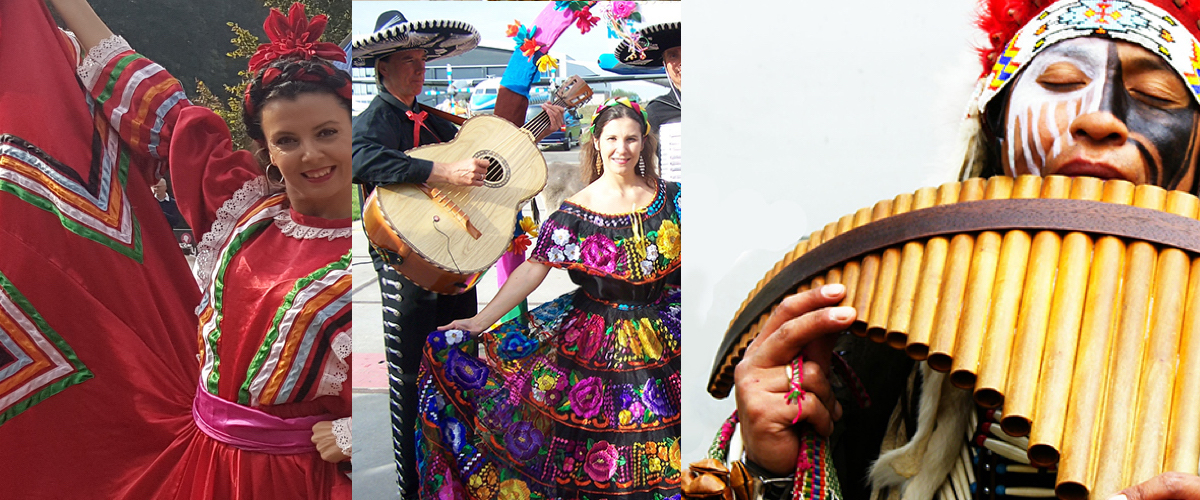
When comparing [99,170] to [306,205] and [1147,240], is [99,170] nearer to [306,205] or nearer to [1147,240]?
[306,205]

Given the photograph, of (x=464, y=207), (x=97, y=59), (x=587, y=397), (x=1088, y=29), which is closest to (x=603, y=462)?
(x=587, y=397)

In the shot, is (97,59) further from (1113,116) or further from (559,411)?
(1113,116)

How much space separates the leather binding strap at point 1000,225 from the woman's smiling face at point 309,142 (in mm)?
1336

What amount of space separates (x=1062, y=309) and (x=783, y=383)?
48 cm

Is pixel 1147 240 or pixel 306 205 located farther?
pixel 306 205

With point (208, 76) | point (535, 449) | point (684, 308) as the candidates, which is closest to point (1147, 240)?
point (684, 308)

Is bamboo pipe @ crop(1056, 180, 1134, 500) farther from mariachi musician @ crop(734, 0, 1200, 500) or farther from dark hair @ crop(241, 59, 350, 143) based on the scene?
dark hair @ crop(241, 59, 350, 143)

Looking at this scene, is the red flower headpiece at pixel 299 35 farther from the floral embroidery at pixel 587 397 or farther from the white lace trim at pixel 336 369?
the floral embroidery at pixel 587 397

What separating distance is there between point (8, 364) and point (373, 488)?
104cm

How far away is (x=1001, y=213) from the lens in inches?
51.8

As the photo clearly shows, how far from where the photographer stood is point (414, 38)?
226 centimetres

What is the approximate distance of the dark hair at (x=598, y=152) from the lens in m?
2.34

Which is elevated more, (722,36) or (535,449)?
(722,36)

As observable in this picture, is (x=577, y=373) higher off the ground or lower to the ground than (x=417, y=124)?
lower
